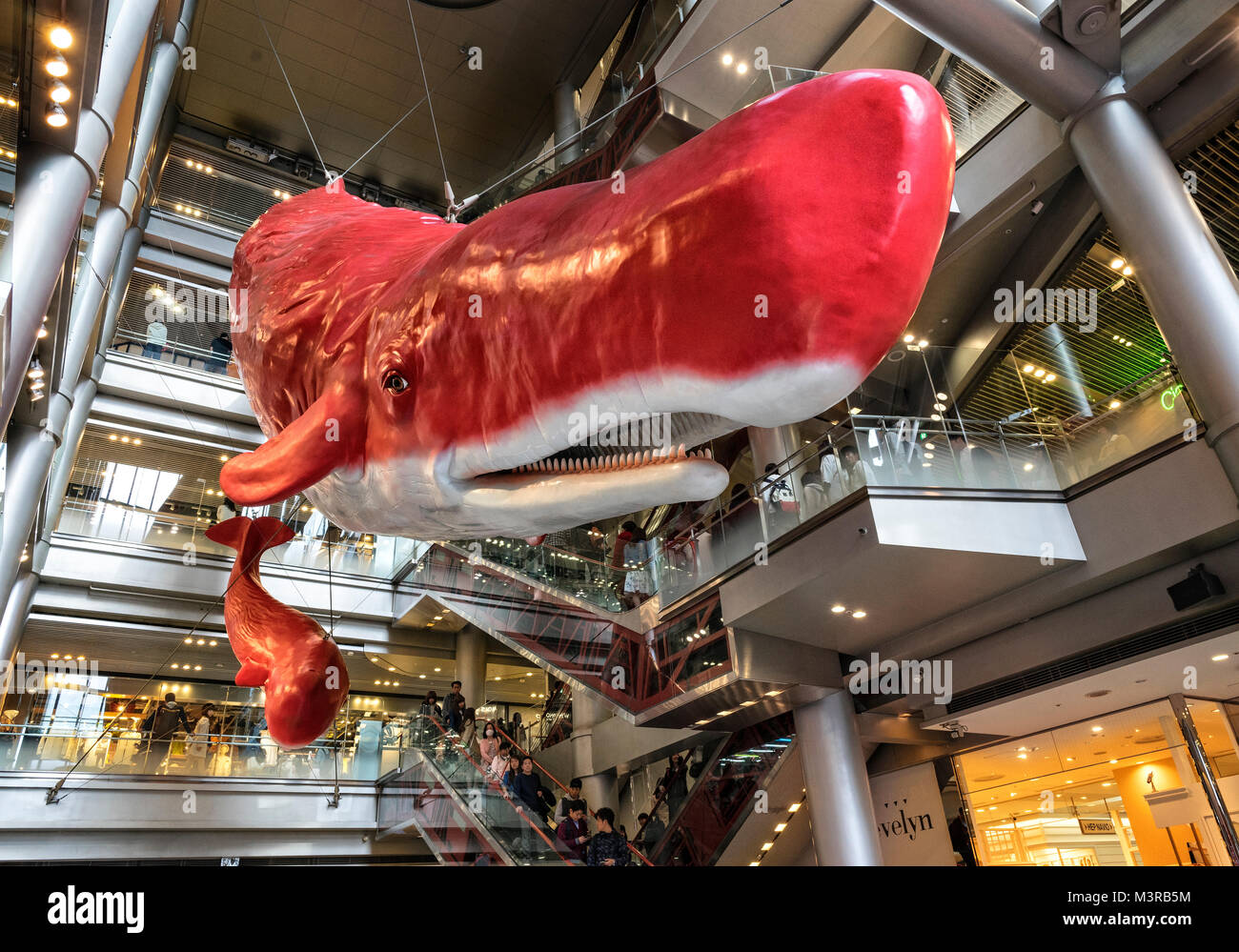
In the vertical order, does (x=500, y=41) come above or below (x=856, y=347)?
above

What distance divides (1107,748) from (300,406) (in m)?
12.7

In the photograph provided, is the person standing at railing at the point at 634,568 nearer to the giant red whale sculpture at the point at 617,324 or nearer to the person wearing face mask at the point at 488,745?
the person wearing face mask at the point at 488,745

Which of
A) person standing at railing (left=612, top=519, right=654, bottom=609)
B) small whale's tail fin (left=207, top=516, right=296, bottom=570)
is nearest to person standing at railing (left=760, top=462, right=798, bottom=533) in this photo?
person standing at railing (left=612, top=519, right=654, bottom=609)

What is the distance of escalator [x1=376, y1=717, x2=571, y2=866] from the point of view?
8914mm

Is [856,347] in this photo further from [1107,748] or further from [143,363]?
[143,363]

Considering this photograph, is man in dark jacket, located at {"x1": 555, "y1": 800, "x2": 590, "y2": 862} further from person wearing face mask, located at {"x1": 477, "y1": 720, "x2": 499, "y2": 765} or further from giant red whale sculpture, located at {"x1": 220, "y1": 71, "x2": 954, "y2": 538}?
giant red whale sculpture, located at {"x1": 220, "y1": 71, "x2": 954, "y2": 538}

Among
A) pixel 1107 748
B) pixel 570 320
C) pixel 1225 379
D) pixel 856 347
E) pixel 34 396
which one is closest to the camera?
pixel 856 347

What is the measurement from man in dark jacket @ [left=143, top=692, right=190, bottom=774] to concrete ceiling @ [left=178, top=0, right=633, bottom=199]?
12730 mm

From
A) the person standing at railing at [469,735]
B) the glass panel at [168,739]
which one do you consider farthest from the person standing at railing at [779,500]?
the glass panel at [168,739]

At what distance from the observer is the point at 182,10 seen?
42.2 feet

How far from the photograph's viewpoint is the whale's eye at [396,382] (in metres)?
1.14

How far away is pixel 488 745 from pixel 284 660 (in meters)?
10.3
